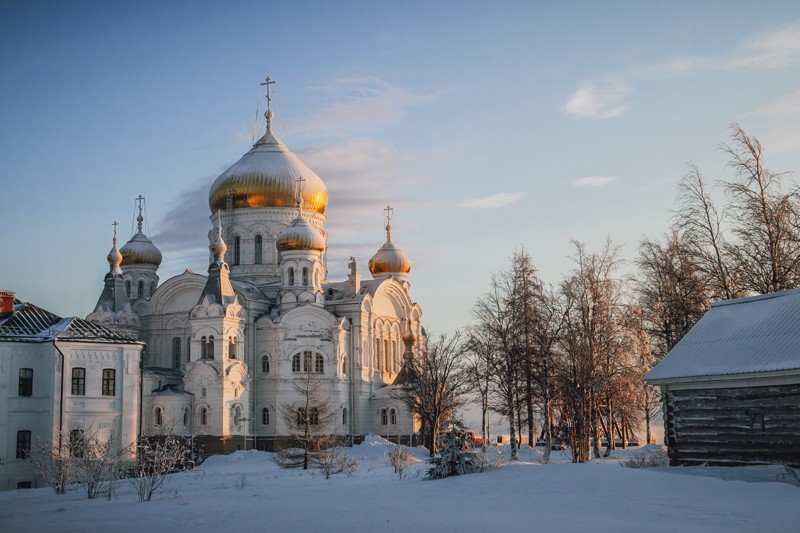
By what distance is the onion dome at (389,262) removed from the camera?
210 feet

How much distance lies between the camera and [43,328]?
35281 millimetres

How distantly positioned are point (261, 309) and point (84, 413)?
58.1 ft

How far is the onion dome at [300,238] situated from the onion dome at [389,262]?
33.7 ft

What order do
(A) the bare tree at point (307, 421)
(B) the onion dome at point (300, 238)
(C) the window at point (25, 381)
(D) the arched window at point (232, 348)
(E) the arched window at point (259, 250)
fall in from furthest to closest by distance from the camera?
(E) the arched window at point (259, 250)
(B) the onion dome at point (300, 238)
(D) the arched window at point (232, 348)
(A) the bare tree at point (307, 421)
(C) the window at point (25, 381)

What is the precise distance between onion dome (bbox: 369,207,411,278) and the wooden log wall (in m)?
40.1

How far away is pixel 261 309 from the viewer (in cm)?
5247

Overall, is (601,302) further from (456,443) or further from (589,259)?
(456,443)

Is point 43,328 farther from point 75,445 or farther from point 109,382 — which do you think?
point 75,445

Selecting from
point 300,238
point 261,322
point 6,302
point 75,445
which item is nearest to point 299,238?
point 300,238

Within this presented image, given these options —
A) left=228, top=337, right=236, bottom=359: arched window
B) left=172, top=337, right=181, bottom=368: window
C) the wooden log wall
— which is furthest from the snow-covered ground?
left=172, top=337, right=181, bottom=368: window

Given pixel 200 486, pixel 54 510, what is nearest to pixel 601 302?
pixel 200 486

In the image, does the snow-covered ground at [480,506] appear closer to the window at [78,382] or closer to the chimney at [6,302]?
the window at [78,382]

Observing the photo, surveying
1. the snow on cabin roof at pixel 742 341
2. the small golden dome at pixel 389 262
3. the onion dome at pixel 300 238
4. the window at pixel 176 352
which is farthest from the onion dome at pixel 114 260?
the snow on cabin roof at pixel 742 341

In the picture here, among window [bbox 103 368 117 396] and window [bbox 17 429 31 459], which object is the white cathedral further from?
window [bbox 17 429 31 459]
